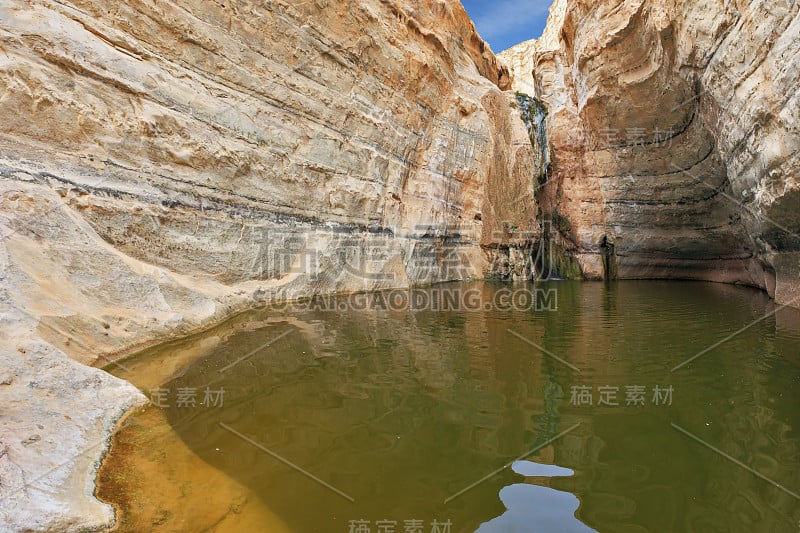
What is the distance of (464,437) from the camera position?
3898 millimetres

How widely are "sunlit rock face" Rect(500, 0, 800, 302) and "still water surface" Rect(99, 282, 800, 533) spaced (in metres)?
4.63

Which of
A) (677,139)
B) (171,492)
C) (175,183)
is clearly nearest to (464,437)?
(171,492)

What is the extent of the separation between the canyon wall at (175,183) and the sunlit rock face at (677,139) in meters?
7.91

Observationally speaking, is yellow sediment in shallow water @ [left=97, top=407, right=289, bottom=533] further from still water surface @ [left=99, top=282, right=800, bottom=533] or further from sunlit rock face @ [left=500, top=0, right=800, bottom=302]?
sunlit rock face @ [left=500, top=0, right=800, bottom=302]

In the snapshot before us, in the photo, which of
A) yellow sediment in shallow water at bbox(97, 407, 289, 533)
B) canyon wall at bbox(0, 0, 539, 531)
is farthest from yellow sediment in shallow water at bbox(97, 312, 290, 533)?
canyon wall at bbox(0, 0, 539, 531)

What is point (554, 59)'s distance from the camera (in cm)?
2633

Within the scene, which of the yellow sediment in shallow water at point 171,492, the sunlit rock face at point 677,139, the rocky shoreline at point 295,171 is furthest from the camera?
the sunlit rock face at point 677,139

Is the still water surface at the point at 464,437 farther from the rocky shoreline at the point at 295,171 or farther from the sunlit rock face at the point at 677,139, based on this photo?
the sunlit rock face at the point at 677,139

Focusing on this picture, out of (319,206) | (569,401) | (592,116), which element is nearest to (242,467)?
(569,401)

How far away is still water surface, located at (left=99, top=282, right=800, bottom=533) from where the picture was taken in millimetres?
A: 2852

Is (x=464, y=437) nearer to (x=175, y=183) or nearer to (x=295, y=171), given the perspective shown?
(x=175, y=183)

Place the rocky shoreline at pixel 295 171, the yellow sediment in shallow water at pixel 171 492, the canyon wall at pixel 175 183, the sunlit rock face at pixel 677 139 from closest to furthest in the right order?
the yellow sediment in shallow water at pixel 171 492 < the canyon wall at pixel 175 183 < the rocky shoreline at pixel 295 171 < the sunlit rock face at pixel 677 139

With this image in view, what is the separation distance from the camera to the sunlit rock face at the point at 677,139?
8914 mm

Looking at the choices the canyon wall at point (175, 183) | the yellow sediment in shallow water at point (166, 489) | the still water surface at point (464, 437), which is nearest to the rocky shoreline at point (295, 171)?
the canyon wall at point (175, 183)
